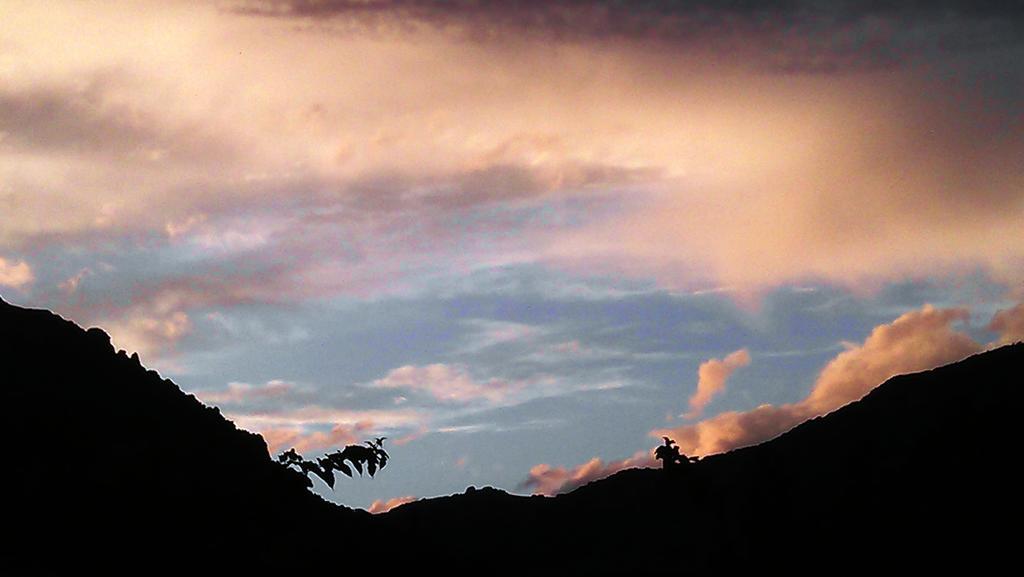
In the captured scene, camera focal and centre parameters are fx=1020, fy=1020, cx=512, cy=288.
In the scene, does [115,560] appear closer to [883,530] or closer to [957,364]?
[883,530]

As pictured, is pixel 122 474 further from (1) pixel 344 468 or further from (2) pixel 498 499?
(2) pixel 498 499

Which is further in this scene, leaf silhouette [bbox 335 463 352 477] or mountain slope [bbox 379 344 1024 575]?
mountain slope [bbox 379 344 1024 575]

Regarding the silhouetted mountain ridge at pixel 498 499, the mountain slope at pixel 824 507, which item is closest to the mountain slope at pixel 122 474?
the silhouetted mountain ridge at pixel 498 499

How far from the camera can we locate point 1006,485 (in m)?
40.2

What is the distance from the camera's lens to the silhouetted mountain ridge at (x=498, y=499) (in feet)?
89.2

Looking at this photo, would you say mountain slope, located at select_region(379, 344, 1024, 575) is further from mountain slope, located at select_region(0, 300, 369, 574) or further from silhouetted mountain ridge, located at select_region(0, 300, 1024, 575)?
mountain slope, located at select_region(0, 300, 369, 574)

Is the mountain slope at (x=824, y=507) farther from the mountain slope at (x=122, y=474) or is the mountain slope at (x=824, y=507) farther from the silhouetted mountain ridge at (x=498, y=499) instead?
the mountain slope at (x=122, y=474)

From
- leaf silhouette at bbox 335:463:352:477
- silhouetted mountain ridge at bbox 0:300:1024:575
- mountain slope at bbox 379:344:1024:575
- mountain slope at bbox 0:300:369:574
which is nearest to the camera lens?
mountain slope at bbox 0:300:369:574

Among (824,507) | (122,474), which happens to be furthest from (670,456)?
(122,474)

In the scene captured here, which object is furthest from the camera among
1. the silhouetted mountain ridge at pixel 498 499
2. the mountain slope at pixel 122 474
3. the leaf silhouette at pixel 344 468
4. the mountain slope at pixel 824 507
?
the mountain slope at pixel 824 507

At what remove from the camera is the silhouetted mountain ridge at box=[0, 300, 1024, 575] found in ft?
89.2

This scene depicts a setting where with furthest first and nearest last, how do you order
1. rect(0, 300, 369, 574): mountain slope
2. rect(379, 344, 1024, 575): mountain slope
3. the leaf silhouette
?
rect(379, 344, 1024, 575): mountain slope
the leaf silhouette
rect(0, 300, 369, 574): mountain slope

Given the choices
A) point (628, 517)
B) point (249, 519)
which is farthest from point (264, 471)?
point (628, 517)

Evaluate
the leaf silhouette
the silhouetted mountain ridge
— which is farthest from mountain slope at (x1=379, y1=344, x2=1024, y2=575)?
the leaf silhouette
